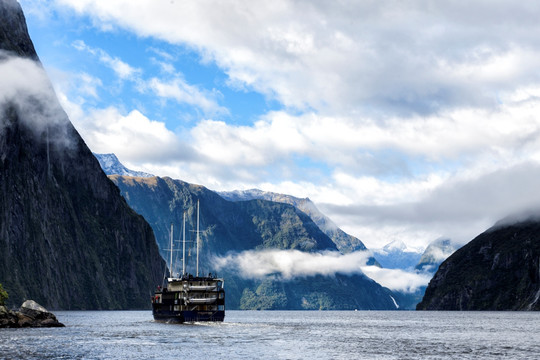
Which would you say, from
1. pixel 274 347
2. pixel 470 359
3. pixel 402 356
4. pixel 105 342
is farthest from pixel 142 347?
pixel 470 359

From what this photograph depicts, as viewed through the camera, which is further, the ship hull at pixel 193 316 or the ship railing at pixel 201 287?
the ship hull at pixel 193 316

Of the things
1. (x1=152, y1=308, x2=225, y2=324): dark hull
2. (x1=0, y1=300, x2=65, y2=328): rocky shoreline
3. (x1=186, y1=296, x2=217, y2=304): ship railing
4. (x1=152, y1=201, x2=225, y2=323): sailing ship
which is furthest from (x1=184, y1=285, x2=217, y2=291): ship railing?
(x1=0, y1=300, x2=65, y2=328): rocky shoreline

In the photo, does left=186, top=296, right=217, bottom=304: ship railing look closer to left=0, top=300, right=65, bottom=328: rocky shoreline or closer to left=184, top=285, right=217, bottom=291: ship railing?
left=184, top=285, right=217, bottom=291: ship railing

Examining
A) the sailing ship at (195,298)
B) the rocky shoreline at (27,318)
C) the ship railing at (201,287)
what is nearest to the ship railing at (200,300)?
the sailing ship at (195,298)

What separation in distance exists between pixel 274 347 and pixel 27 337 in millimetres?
41402

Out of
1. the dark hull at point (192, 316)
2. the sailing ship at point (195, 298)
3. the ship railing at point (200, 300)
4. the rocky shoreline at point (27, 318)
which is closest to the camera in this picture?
the rocky shoreline at point (27, 318)

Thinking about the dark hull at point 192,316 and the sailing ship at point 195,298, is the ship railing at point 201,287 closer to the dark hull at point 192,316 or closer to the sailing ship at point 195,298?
the sailing ship at point 195,298

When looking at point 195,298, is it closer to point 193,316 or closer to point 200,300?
point 200,300

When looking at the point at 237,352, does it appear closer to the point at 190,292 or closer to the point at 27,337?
the point at 27,337

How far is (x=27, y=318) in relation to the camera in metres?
143

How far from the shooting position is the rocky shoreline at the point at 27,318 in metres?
136

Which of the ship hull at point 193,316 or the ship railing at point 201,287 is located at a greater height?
the ship railing at point 201,287

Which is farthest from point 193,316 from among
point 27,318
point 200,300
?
point 27,318

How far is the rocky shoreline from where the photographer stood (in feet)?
448
